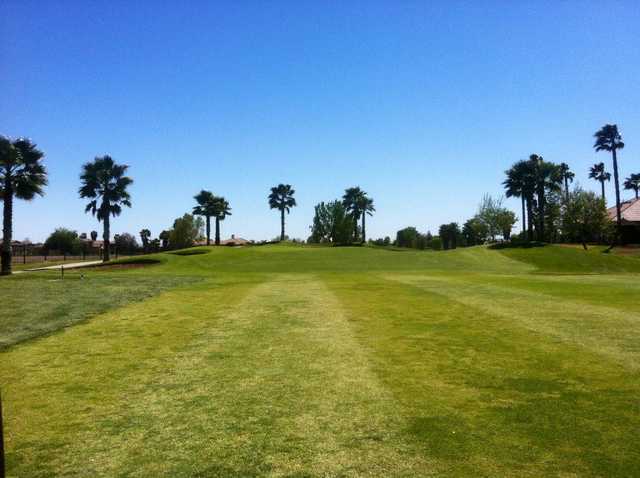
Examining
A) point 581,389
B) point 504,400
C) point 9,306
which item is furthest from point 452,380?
point 9,306

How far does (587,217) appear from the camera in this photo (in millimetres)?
74688

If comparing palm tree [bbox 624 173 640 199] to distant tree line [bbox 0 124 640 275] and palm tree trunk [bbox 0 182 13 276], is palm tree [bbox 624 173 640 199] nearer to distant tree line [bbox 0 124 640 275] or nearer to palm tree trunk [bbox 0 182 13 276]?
distant tree line [bbox 0 124 640 275]

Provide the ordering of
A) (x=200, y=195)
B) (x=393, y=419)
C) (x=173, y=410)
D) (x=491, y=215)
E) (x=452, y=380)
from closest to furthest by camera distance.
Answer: (x=393, y=419) → (x=173, y=410) → (x=452, y=380) → (x=200, y=195) → (x=491, y=215)

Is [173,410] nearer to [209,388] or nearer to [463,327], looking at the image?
[209,388]

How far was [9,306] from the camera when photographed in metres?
17.0

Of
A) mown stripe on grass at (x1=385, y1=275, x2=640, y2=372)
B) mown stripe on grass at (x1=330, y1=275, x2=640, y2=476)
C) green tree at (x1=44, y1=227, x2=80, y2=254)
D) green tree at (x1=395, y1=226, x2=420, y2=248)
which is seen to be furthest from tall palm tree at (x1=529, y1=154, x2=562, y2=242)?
green tree at (x1=44, y1=227, x2=80, y2=254)

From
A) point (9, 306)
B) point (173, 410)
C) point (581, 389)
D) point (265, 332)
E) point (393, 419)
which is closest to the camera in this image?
point (393, 419)

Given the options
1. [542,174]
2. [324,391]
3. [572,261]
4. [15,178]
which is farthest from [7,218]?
[542,174]

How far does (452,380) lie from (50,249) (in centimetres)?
12532

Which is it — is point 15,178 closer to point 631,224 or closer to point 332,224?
point 332,224

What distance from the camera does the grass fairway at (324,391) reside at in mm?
5215

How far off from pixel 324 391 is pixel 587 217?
260 ft

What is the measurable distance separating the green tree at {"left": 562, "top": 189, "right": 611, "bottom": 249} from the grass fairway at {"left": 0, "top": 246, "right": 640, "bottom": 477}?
220 feet

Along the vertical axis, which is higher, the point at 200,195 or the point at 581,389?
the point at 200,195
